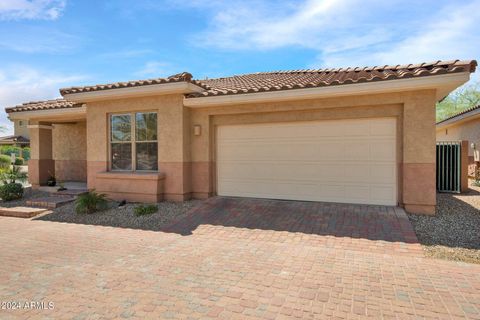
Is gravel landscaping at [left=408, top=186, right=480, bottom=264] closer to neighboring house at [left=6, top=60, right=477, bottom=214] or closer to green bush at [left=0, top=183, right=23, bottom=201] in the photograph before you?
neighboring house at [left=6, top=60, right=477, bottom=214]

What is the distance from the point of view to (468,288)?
4.43 m

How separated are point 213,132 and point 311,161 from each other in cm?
353

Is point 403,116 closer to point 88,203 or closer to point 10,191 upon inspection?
point 88,203

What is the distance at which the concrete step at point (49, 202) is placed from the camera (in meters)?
10.8

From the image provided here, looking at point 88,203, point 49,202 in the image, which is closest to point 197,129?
point 88,203

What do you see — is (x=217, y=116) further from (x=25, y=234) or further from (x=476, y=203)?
(x=476, y=203)

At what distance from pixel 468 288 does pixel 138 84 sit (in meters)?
9.70

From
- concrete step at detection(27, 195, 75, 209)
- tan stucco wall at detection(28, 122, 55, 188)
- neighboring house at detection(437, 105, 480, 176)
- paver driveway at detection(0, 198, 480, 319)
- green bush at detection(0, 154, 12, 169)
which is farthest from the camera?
green bush at detection(0, 154, 12, 169)

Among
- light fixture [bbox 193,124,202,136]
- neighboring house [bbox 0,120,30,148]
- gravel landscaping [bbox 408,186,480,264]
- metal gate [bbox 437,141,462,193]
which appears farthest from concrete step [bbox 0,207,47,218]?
neighboring house [bbox 0,120,30,148]

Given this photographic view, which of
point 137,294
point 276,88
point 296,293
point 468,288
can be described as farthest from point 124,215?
point 468,288

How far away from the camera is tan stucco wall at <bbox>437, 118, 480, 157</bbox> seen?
57.7 ft

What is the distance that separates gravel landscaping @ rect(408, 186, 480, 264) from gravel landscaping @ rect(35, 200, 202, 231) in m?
6.20

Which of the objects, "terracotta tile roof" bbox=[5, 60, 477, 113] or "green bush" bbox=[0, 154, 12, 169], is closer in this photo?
"terracotta tile roof" bbox=[5, 60, 477, 113]

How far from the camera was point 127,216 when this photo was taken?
925cm
